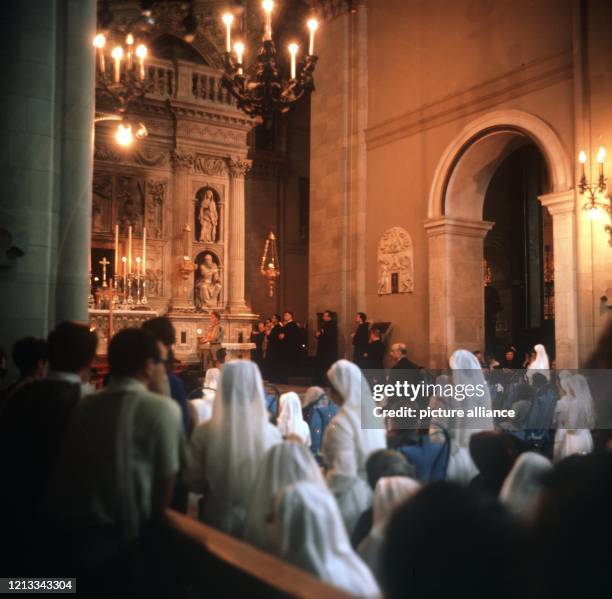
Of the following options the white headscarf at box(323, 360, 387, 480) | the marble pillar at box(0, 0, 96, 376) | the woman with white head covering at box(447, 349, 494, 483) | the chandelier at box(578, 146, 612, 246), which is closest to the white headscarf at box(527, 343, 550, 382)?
the chandelier at box(578, 146, 612, 246)

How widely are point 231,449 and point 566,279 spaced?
9229mm

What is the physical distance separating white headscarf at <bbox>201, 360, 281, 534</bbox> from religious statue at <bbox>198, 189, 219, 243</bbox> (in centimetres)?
1660

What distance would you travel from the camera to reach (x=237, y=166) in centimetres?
2038

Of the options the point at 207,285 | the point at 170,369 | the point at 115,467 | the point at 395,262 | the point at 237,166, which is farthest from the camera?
the point at 237,166

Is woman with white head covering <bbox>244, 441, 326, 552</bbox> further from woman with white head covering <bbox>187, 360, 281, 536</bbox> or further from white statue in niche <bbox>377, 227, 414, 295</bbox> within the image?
white statue in niche <bbox>377, 227, 414, 295</bbox>

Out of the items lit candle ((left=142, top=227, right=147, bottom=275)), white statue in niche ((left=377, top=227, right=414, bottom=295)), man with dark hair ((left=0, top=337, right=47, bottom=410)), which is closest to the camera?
man with dark hair ((left=0, top=337, right=47, bottom=410))

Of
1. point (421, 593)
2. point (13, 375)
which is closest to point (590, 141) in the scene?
point (13, 375)

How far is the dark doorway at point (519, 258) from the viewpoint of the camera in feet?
67.1

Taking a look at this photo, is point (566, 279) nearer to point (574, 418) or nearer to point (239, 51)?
point (574, 418)

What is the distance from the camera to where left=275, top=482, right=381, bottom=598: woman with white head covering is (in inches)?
93.0

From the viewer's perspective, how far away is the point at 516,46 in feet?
41.9

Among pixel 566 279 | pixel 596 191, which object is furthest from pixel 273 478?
pixel 566 279

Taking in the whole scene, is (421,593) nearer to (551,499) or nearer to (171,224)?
(551,499)

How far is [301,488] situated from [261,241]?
2205cm
